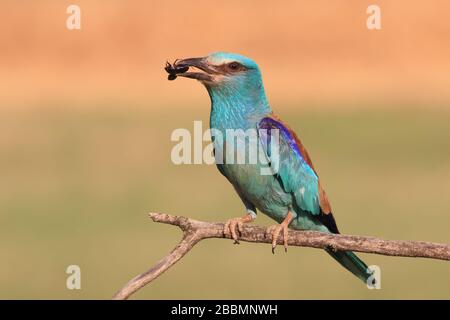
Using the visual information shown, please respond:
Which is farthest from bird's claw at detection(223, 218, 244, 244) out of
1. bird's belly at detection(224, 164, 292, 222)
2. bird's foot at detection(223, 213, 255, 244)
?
bird's belly at detection(224, 164, 292, 222)

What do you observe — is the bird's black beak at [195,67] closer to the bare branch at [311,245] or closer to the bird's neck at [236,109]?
the bird's neck at [236,109]

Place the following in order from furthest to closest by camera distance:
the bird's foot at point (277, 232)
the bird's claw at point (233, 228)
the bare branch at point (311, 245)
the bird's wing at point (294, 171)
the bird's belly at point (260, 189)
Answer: the bird's wing at point (294, 171), the bird's belly at point (260, 189), the bird's foot at point (277, 232), the bird's claw at point (233, 228), the bare branch at point (311, 245)

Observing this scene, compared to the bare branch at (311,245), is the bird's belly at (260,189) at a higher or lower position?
higher

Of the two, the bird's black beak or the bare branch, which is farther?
the bird's black beak

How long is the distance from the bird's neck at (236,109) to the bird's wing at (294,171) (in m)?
0.06

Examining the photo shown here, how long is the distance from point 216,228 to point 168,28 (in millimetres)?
17179

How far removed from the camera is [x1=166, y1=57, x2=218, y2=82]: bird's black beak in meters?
7.02

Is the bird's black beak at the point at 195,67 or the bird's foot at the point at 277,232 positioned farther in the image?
the bird's black beak at the point at 195,67

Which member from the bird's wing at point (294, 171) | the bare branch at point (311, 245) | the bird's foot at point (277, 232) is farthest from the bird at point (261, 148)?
the bare branch at point (311, 245)

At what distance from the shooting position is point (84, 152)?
2000cm

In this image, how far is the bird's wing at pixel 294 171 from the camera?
708 centimetres

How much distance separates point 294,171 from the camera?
282 inches

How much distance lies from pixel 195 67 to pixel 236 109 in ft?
0.94

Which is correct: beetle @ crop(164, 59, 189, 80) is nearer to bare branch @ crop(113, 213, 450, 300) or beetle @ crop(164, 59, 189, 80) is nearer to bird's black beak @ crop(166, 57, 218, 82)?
bird's black beak @ crop(166, 57, 218, 82)
